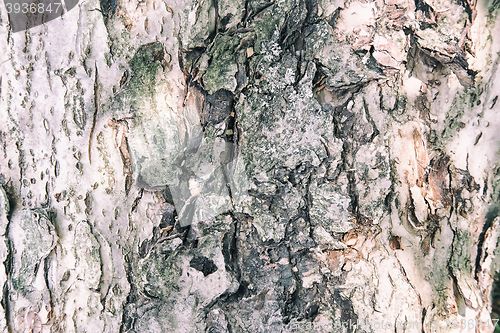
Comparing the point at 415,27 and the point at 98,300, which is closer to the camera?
the point at 415,27

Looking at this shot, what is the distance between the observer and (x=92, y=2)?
1030mm

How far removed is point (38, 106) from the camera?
1069mm

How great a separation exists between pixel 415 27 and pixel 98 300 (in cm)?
71

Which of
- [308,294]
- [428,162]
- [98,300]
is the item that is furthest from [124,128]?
[428,162]

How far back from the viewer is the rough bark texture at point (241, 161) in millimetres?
1034

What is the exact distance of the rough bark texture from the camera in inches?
40.7

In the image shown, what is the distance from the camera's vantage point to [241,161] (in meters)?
1.07

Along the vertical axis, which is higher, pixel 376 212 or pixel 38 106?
pixel 38 106

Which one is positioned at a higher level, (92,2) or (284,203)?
(92,2)

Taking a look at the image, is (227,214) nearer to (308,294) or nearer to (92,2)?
(308,294)

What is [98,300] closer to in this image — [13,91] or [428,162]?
[13,91]

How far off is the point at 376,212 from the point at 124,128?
448mm

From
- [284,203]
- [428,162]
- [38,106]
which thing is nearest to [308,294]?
[284,203]

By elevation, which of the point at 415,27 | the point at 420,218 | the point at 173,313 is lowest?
the point at 173,313
